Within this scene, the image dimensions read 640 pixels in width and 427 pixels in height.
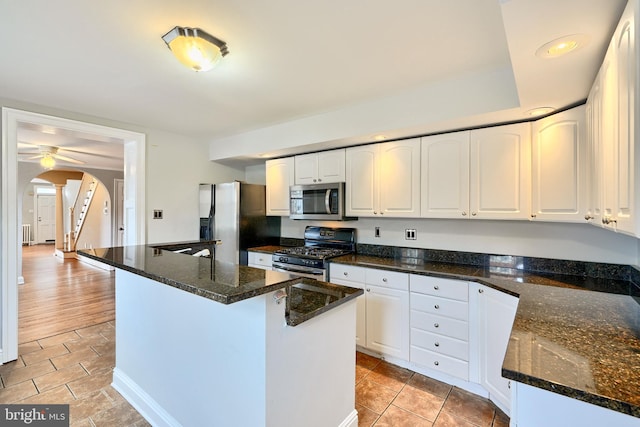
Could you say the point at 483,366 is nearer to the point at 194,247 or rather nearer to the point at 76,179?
the point at 194,247

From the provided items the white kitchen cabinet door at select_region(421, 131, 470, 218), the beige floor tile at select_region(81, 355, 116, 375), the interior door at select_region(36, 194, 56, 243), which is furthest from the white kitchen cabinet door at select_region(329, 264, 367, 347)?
the interior door at select_region(36, 194, 56, 243)

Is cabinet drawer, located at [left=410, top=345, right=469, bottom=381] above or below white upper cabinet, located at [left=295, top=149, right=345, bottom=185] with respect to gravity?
below

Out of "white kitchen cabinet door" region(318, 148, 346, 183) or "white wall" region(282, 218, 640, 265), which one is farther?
"white kitchen cabinet door" region(318, 148, 346, 183)

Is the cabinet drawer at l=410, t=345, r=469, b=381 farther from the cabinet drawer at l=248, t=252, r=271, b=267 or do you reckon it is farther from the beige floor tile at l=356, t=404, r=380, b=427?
the cabinet drawer at l=248, t=252, r=271, b=267

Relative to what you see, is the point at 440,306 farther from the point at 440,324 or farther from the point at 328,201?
the point at 328,201

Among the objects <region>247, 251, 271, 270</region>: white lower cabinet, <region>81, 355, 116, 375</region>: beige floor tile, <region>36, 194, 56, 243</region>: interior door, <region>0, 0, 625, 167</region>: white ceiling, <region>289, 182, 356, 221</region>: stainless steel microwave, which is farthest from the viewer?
<region>36, 194, 56, 243</region>: interior door

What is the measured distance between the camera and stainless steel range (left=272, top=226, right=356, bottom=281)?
2999 mm

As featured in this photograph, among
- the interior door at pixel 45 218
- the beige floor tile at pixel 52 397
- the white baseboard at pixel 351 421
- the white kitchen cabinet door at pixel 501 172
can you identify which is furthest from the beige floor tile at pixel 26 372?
the interior door at pixel 45 218

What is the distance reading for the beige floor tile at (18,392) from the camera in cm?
208

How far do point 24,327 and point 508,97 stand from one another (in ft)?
17.5

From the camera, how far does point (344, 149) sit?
3.20m

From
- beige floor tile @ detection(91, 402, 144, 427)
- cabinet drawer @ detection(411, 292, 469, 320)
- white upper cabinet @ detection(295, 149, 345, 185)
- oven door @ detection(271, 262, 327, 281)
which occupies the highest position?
white upper cabinet @ detection(295, 149, 345, 185)

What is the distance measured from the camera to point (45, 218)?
1116cm

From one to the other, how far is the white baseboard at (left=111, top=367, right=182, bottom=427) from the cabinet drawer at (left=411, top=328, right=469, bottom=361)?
1778 millimetres
